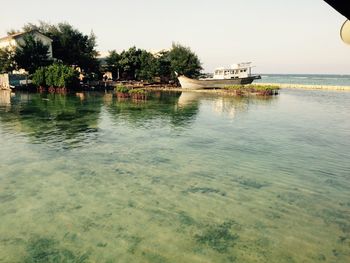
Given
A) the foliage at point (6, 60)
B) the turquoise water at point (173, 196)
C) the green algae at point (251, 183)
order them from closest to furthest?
the turquoise water at point (173, 196)
the green algae at point (251, 183)
the foliage at point (6, 60)

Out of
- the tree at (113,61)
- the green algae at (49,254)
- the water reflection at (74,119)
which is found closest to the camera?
the green algae at (49,254)

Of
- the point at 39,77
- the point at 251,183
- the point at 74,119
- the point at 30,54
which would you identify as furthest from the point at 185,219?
the point at 30,54

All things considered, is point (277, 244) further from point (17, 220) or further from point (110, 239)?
point (17, 220)

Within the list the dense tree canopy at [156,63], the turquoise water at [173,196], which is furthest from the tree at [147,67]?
the turquoise water at [173,196]

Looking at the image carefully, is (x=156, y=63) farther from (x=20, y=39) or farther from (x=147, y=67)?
(x=20, y=39)

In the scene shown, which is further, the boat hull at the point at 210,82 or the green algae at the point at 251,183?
the boat hull at the point at 210,82

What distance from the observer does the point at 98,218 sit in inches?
310

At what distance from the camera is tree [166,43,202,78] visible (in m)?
58.4

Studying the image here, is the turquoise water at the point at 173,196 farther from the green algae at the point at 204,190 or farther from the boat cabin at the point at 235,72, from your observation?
the boat cabin at the point at 235,72

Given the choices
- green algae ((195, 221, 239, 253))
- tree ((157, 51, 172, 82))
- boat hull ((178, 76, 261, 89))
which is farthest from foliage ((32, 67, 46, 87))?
green algae ((195, 221, 239, 253))

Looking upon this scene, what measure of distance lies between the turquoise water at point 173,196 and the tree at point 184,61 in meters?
41.3

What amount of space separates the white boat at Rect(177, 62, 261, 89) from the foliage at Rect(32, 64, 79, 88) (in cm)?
2005

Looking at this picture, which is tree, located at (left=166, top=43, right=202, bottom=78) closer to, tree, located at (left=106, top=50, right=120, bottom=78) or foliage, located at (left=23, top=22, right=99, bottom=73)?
tree, located at (left=106, top=50, right=120, bottom=78)

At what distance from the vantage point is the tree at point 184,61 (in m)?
58.4
